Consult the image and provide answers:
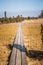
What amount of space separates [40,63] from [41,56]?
3.68 feet

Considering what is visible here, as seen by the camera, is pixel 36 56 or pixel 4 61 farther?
pixel 36 56

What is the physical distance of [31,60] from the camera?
25.5 ft

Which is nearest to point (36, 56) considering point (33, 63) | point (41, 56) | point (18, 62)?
point (41, 56)

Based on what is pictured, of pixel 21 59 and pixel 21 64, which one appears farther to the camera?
pixel 21 59

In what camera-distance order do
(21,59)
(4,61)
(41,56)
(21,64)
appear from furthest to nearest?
(41,56) → (4,61) → (21,59) → (21,64)

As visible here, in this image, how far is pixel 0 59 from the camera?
8000 millimetres

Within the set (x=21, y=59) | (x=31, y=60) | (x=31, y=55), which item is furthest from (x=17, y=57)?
(x=31, y=55)

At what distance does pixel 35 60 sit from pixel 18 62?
136 cm

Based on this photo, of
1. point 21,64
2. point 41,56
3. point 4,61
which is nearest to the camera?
point 21,64

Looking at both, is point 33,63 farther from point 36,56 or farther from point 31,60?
point 36,56

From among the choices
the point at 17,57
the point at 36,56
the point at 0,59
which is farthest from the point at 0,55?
the point at 36,56

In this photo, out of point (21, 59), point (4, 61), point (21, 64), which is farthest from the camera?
point (4, 61)

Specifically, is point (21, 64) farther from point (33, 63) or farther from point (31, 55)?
point (31, 55)

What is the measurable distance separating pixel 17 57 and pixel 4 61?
790 mm
